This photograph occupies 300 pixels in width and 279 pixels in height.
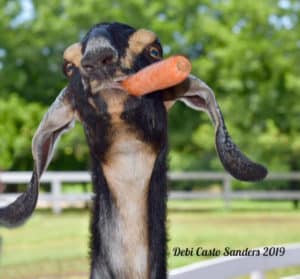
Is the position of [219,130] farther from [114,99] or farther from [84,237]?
[84,237]

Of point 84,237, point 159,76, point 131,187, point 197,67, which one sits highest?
point 197,67

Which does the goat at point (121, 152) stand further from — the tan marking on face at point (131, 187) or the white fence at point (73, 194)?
the white fence at point (73, 194)

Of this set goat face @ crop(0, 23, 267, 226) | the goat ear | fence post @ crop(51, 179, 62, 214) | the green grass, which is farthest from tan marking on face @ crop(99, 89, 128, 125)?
fence post @ crop(51, 179, 62, 214)

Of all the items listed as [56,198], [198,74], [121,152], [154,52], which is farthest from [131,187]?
A: [198,74]

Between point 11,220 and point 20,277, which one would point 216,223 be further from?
point 11,220

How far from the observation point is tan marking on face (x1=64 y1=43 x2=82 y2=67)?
58.5 inches

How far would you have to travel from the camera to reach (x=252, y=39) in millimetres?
15875

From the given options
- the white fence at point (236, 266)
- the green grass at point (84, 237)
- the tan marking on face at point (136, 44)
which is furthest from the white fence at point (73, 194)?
the tan marking on face at point (136, 44)

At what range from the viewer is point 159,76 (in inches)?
54.4

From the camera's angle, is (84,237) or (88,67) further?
(84,237)

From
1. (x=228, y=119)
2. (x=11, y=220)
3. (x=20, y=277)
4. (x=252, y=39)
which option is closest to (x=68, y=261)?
(x=20, y=277)

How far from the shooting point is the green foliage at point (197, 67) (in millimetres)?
15422

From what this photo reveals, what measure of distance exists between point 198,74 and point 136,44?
578 inches

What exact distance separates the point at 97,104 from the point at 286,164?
14.6 m
